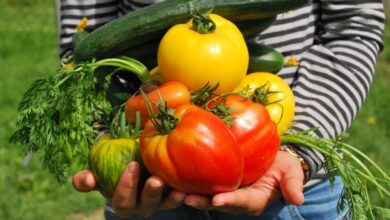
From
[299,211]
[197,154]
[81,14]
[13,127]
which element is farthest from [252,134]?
[13,127]

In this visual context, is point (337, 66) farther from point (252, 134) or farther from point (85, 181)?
point (85, 181)

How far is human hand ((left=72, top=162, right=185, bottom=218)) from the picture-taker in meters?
1.51

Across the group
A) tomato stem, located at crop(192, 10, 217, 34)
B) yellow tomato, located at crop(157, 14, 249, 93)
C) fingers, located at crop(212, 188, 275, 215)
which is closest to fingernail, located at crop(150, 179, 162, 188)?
fingers, located at crop(212, 188, 275, 215)

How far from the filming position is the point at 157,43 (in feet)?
5.84

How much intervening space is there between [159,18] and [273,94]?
1.00 ft

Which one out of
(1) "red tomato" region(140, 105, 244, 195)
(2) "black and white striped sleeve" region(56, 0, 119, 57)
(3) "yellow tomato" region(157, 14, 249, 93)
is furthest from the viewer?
(2) "black and white striped sleeve" region(56, 0, 119, 57)

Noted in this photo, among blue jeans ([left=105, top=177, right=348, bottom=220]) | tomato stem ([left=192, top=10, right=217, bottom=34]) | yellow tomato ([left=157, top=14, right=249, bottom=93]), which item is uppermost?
tomato stem ([left=192, top=10, right=217, bottom=34])

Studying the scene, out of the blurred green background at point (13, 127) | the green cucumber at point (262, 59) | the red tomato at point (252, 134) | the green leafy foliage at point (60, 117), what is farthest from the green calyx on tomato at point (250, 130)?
the blurred green background at point (13, 127)

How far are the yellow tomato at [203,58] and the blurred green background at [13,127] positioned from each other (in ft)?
4.19

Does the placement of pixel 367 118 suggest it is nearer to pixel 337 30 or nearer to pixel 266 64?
pixel 337 30

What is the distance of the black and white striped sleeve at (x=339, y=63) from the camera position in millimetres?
1933

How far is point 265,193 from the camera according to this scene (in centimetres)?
163

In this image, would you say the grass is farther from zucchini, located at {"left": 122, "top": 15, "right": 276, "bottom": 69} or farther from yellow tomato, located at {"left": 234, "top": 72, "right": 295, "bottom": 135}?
yellow tomato, located at {"left": 234, "top": 72, "right": 295, "bottom": 135}

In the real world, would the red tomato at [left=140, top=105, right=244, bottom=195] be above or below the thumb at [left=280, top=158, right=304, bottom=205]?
above
